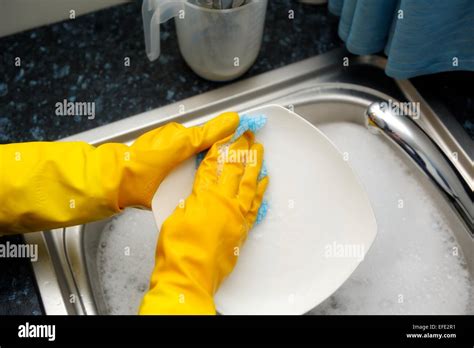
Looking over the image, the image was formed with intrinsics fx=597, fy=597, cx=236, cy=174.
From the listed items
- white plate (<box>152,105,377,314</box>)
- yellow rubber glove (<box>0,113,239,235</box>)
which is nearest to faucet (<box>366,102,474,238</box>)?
white plate (<box>152,105,377,314</box>)

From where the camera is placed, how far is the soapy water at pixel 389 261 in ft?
2.47

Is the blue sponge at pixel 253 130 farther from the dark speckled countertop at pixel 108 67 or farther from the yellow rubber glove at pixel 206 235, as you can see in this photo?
the dark speckled countertop at pixel 108 67

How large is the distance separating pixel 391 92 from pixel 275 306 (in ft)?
1.19

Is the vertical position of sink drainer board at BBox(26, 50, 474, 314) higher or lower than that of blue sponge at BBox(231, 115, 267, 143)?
lower

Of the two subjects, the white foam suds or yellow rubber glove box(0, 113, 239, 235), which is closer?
yellow rubber glove box(0, 113, 239, 235)

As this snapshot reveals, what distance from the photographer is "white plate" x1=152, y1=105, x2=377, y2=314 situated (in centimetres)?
70

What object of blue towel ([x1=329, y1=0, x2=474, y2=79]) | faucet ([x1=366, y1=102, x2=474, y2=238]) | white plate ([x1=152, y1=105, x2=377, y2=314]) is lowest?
white plate ([x1=152, y1=105, x2=377, y2=314])

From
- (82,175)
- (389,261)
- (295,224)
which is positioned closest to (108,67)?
(82,175)

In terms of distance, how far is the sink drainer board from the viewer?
740 millimetres

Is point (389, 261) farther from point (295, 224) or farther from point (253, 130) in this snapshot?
point (253, 130)

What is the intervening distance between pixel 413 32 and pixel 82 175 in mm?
419

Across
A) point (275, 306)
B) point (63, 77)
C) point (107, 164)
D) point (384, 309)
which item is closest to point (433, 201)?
point (384, 309)

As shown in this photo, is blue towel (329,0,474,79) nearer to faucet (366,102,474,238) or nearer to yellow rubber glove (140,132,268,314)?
faucet (366,102,474,238)

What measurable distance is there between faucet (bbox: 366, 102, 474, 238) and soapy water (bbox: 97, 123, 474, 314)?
0.36ft
